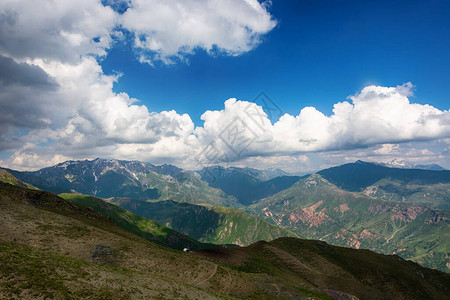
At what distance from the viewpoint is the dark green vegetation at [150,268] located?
3909 cm

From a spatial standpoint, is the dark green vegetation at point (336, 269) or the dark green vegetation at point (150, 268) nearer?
the dark green vegetation at point (150, 268)

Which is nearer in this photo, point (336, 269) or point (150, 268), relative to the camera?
point (150, 268)

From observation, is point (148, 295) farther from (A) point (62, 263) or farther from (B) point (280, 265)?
(B) point (280, 265)

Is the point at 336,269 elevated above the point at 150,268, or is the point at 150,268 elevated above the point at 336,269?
the point at 150,268

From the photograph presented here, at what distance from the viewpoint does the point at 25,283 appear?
107ft

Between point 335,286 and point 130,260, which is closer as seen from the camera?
point 130,260

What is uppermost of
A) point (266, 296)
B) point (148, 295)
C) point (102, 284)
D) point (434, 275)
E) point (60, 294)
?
point (60, 294)

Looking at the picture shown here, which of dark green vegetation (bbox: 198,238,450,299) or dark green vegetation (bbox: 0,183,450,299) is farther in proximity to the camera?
dark green vegetation (bbox: 198,238,450,299)

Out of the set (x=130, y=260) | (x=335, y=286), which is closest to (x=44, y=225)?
(x=130, y=260)

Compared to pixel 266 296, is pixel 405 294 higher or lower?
lower

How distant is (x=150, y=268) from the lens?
71938 millimetres

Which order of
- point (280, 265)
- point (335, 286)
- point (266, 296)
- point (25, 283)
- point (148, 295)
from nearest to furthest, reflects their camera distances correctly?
point (25, 283) < point (148, 295) < point (266, 296) < point (335, 286) < point (280, 265)

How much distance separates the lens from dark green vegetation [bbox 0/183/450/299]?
39.1 m

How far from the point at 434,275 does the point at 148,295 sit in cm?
21713
